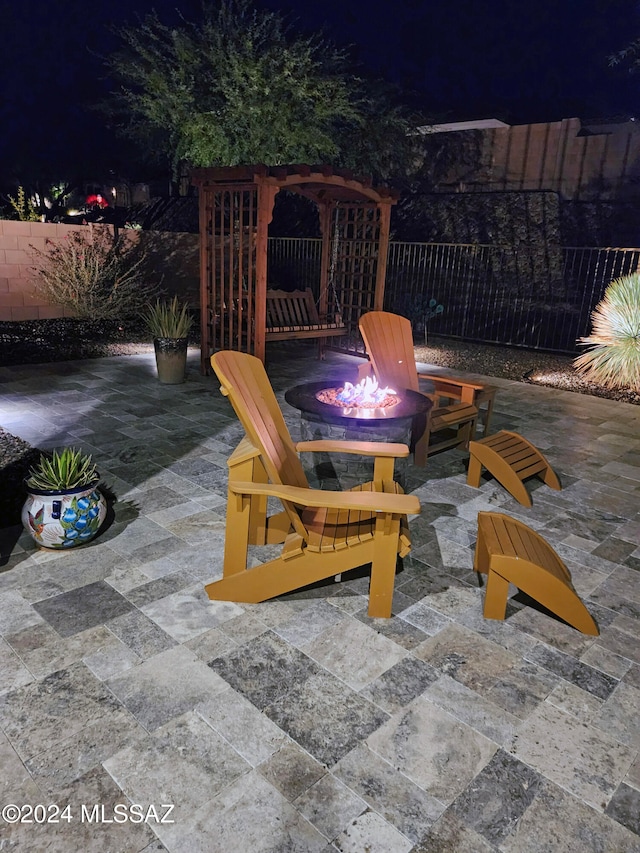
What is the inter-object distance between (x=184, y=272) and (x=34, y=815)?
11.3 meters

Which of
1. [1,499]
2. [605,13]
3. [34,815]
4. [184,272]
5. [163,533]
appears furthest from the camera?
[605,13]

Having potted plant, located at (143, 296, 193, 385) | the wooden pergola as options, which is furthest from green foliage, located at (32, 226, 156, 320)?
potted plant, located at (143, 296, 193, 385)

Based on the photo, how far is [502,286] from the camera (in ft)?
42.2

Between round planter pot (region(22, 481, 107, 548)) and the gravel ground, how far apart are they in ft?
18.4

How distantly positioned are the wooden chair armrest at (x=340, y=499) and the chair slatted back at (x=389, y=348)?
2.49m

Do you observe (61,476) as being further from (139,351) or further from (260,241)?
(139,351)

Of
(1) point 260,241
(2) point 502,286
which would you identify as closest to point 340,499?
(1) point 260,241

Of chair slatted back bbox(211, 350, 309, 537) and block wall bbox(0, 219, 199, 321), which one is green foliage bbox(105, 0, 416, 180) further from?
chair slatted back bbox(211, 350, 309, 537)

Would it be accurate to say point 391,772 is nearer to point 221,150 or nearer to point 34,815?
point 34,815

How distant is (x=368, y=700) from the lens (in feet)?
7.18

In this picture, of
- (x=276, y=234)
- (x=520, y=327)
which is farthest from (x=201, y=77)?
(x=520, y=327)

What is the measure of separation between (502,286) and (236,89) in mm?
6620

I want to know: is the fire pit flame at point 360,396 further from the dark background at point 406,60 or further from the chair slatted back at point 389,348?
the dark background at point 406,60

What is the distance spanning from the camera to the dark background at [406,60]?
64.8 ft
